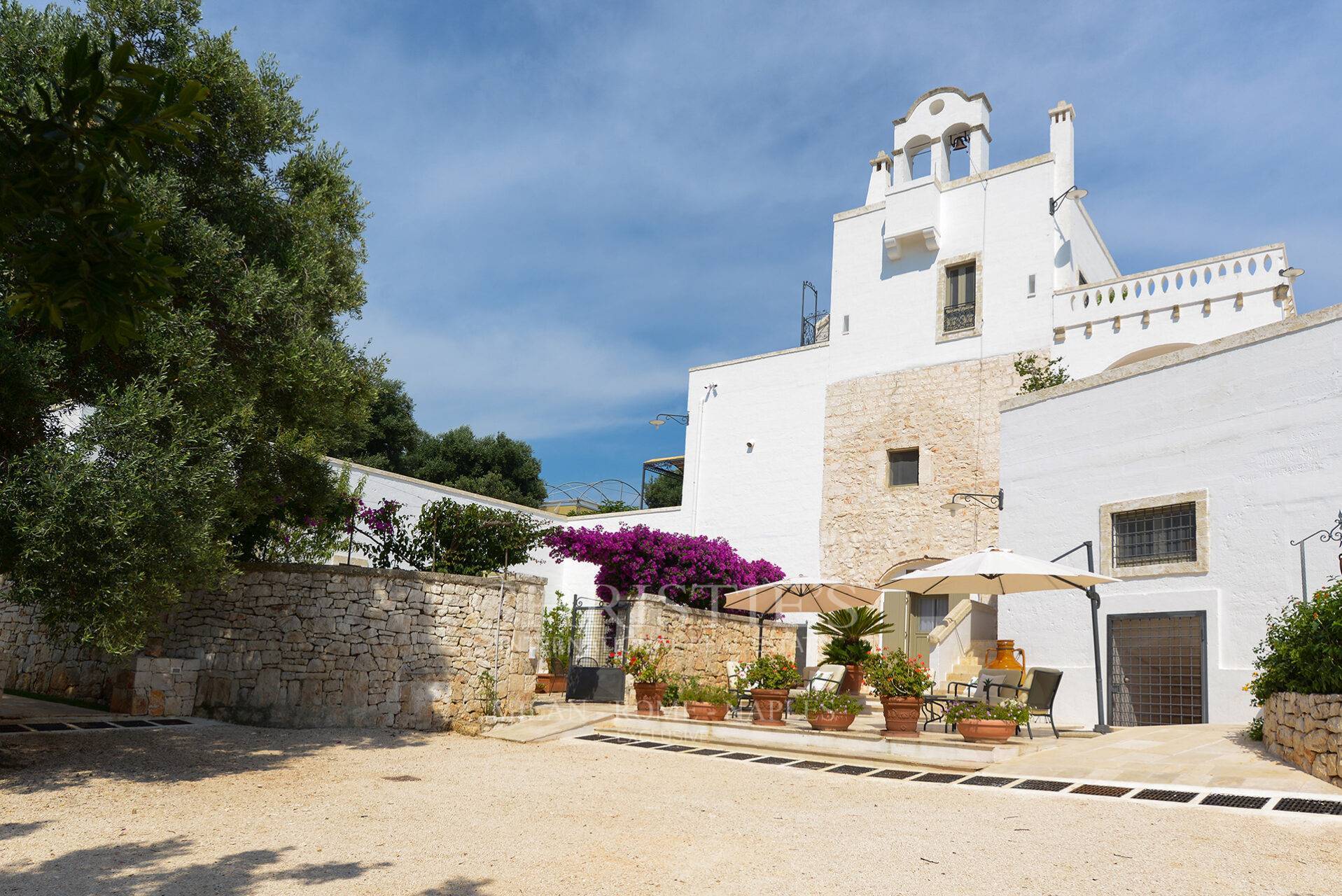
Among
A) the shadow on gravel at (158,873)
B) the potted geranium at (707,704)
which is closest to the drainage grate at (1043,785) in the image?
the potted geranium at (707,704)

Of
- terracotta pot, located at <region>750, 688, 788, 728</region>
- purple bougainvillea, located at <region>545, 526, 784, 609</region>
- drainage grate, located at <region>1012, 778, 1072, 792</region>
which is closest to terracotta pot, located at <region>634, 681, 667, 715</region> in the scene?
terracotta pot, located at <region>750, 688, 788, 728</region>

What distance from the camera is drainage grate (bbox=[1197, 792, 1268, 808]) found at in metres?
6.68

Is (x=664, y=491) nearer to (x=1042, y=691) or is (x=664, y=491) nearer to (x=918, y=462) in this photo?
(x=918, y=462)

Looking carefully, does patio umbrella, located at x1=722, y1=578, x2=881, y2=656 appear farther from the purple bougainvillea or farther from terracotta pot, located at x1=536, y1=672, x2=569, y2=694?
terracotta pot, located at x1=536, y1=672, x2=569, y2=694

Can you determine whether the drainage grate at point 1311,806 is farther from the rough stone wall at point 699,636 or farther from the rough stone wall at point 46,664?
the rough stone wall at point 46,664

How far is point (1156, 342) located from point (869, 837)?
1322 centimetres

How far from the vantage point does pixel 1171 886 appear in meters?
4.85

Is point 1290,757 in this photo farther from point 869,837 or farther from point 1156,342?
point 1156,342

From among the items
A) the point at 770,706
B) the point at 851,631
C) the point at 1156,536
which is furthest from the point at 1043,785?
the point at 1156,536

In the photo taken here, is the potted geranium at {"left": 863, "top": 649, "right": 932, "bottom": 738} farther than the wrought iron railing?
No

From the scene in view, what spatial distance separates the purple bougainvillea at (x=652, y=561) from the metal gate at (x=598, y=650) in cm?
103

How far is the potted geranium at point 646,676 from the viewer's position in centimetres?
1279

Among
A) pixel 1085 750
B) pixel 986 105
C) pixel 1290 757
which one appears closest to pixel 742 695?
pixel 1085 750

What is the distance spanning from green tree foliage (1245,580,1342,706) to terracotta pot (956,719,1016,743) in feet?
6.99
